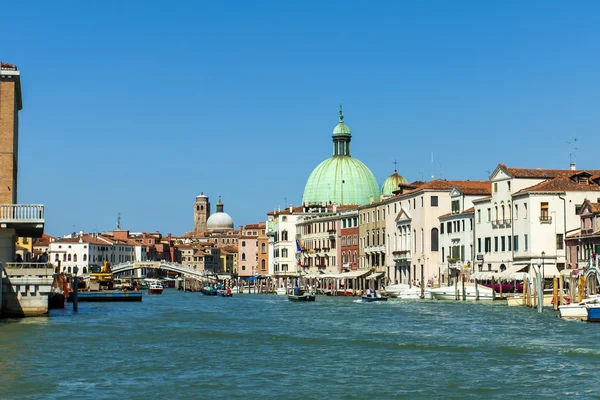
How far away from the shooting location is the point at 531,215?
53438 millimetres

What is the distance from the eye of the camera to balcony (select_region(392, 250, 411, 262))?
6925 centimetres

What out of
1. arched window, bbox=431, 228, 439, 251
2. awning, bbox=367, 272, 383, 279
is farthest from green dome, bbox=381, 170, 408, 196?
arched window, bbox=431, 228, 439, 251

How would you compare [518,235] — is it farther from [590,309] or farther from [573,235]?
[590,309]

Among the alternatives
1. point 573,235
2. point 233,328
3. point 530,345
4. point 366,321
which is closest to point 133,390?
point 530,345

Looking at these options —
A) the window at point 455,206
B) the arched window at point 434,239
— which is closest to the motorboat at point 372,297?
the window at point 455,206

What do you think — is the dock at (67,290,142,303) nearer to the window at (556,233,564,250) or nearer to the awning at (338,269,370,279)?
the awning at (338,269,370,279)

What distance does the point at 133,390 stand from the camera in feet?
62.4

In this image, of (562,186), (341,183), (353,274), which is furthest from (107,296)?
(341,183)

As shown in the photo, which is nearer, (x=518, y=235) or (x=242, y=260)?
(x=518, y=235)

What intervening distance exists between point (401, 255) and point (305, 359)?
154ft

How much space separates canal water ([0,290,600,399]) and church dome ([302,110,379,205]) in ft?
203

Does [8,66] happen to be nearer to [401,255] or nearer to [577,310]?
[577,310]

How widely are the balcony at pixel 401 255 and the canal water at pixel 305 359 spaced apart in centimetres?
3134

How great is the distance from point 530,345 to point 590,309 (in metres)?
8.25
